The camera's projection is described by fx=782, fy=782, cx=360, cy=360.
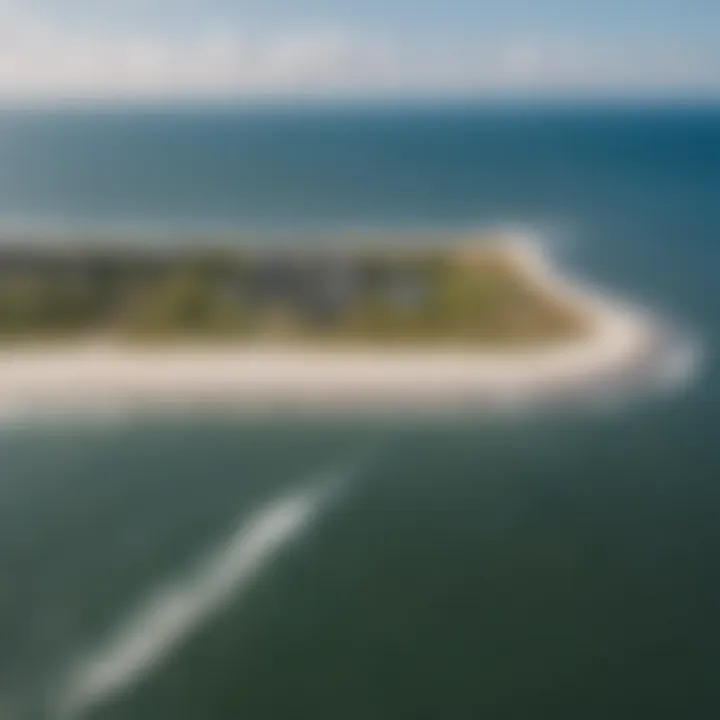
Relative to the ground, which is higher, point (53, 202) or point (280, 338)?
point (280, 338)

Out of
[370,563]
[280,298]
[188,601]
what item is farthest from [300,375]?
[188,601]

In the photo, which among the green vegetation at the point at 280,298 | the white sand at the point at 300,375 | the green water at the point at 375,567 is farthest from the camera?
the green vegetation at the point at 280,298

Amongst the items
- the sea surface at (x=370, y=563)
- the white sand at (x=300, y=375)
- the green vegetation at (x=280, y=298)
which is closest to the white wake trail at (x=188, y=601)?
the sea surface at (x=370, y=563)

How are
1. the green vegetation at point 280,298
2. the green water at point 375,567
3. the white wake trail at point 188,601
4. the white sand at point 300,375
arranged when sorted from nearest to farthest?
the white wake trail at point 188,601
the green water at point 375,567
the white sand at point 300,375
the green vegetation at point 280,298

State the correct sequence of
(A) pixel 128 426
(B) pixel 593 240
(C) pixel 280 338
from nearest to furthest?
(A) pixel 128 426
(C) pixel 280 338
(B) pixel 593 240

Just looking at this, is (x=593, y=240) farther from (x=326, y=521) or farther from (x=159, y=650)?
(x=159, y=650)

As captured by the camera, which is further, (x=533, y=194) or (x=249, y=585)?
(x=533, y=194)

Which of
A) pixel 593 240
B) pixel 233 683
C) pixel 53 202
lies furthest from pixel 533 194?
pixel 233 683

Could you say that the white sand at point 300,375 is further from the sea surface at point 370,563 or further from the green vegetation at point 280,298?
the sea surface at point 370,563
